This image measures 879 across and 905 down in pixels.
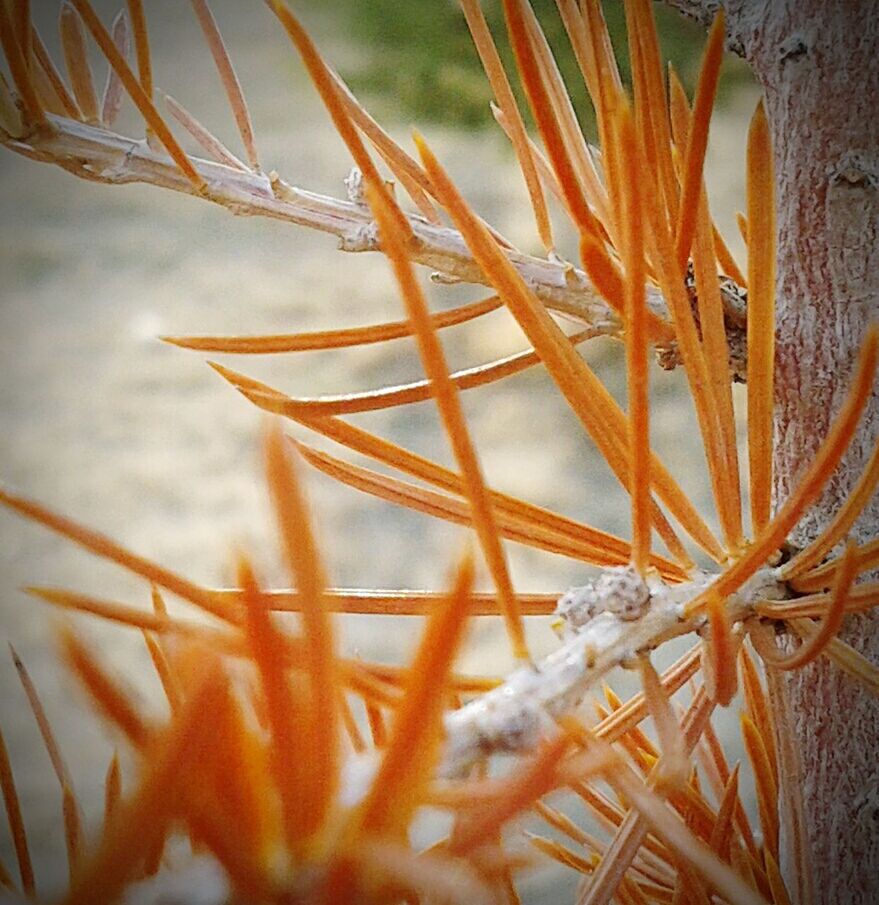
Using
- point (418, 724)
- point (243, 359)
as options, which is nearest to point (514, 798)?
point (418, 724)

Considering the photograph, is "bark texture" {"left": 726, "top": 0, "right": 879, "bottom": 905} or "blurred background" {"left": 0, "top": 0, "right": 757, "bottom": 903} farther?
"blurred background" {"left": 0, "top": 0, "right": 757, "bottom": 903}

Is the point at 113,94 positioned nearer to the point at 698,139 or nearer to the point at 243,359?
the point at 698,139

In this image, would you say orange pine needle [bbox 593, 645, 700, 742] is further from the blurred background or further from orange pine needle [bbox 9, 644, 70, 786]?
the blurred background

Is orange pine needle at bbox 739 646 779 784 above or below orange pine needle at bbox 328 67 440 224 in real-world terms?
below

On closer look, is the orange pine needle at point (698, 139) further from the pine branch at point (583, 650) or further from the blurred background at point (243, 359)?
the blurred background at point (243, 359)

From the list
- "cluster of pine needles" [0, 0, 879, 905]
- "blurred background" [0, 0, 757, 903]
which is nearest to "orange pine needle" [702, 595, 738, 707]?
"cluster of pine needles" [0, 0, 879, 905]

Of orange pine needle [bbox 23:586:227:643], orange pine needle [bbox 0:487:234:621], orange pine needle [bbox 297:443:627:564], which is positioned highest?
orange pine needle [bbox 297:443:627:564]
